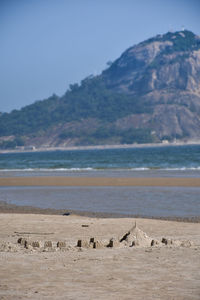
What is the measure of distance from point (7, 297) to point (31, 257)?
2.66 metres

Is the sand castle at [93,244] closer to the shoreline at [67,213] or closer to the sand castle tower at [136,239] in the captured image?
the sand castle tower at [136,239]

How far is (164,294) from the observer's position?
24.1 feet

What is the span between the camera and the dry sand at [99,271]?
24.5ft

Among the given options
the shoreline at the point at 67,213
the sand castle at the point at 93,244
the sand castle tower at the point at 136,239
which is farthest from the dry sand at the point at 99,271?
the shoreline at the point at 67,213

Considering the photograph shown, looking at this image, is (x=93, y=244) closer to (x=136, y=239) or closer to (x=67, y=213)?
(x=136, y=239)

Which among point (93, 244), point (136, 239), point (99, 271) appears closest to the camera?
point (99, 271)

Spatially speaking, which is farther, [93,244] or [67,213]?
[67,213]

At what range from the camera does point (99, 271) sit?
8.79 meters

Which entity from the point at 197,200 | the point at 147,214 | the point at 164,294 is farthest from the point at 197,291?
the point at 197,200

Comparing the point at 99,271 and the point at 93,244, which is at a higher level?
the point at 93,244

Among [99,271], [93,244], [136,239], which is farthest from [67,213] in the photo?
[99,271]

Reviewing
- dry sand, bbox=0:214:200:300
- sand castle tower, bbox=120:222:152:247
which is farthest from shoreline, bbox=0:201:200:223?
sand castle tower, bbox=120:222:152:247

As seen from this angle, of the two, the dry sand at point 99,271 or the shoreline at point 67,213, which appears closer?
the dry sand at point 99,271

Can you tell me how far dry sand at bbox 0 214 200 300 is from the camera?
7465 millimetres
